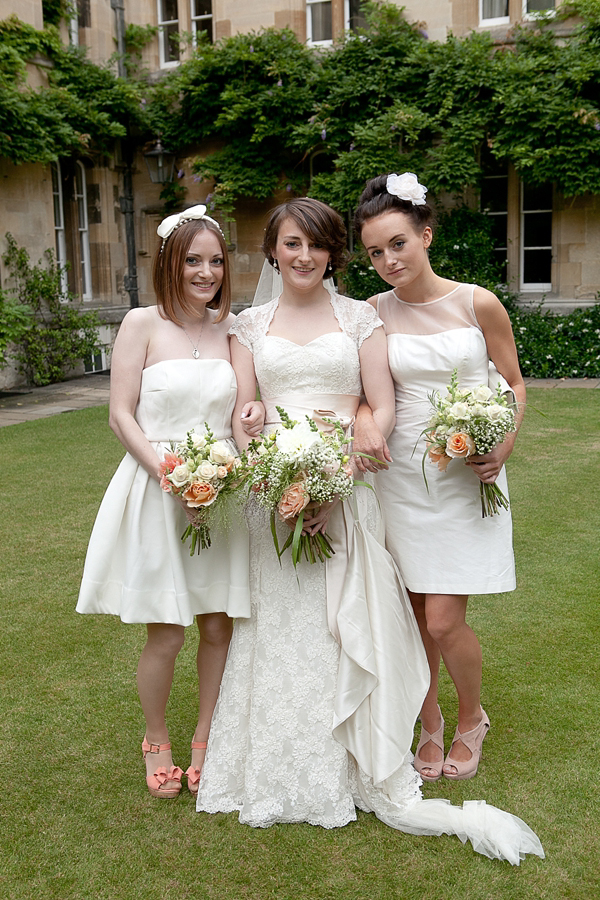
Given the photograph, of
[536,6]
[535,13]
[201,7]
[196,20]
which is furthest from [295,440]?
[201,7]

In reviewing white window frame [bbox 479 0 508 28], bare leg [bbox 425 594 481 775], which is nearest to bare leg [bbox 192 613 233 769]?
bare leg [bbox 425 594 481 775]

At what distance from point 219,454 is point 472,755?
4.81ft

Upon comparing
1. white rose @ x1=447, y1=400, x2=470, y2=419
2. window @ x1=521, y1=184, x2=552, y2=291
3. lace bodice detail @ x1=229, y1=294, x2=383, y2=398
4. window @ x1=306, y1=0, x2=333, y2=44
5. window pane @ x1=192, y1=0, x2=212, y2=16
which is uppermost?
window pane @ x1=192, y1=0, x2=212, y2=16

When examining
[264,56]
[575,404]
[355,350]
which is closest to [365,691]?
[355,350]

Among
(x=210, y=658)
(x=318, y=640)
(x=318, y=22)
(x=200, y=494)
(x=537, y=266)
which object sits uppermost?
(x=318, y=22)

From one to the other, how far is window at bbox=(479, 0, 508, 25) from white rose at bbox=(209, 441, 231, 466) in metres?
12.6

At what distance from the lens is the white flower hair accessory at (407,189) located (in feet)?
9.31

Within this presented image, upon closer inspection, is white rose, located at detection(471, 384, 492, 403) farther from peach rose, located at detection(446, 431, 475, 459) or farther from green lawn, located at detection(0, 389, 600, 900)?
green lawn, located at detection(0, 389, 600, 900)

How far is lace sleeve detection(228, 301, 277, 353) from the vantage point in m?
2.96

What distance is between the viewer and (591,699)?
11.8 feet

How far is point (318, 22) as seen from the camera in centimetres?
1434

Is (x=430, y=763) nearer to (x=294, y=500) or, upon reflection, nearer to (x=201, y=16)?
(x=294, y=500)

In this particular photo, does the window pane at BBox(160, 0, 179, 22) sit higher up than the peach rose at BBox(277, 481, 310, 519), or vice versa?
the window pane at BBox(160, 0, 179, 22)

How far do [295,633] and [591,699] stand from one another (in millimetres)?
1484
